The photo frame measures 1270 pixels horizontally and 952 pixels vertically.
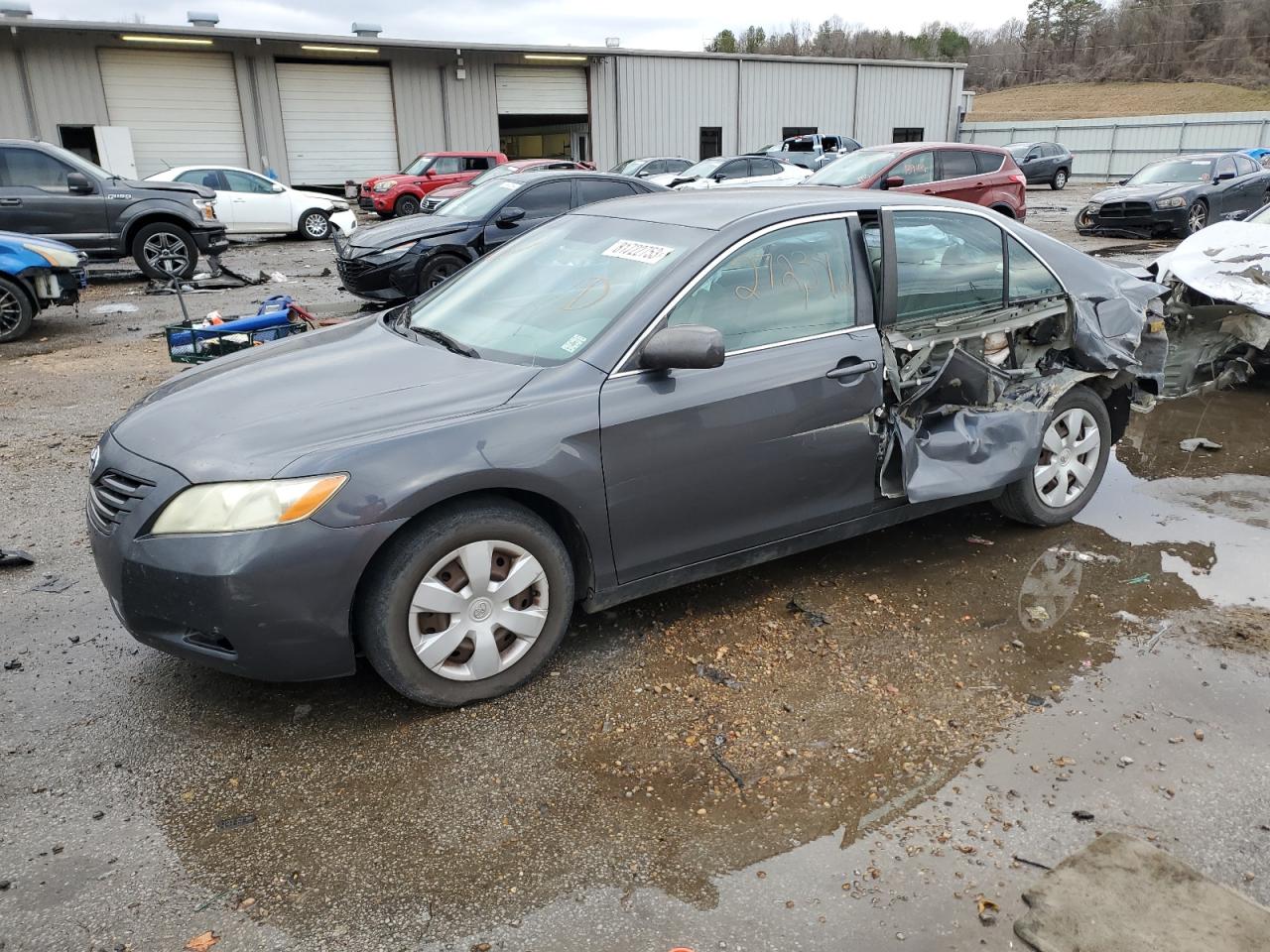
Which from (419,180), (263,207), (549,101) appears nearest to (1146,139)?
(549,101)

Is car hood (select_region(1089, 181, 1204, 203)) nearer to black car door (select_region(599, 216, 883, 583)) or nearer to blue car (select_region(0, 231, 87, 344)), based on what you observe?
black car door (select_region(599, 216, 883, 583))

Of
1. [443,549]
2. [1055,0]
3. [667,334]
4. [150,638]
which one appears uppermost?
[1055,0]

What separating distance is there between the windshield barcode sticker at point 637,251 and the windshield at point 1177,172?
1701 cm

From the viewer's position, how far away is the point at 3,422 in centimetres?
678

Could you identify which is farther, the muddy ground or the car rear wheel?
the car rear wheel

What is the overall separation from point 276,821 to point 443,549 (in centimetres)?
94

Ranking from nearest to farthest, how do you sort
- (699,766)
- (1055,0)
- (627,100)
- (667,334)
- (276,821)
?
(276,821) → (699,766) → (667,334) → (627,100) → (1055,0)

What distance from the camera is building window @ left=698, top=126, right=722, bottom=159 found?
108 feet

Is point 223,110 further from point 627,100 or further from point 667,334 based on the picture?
point 667,334

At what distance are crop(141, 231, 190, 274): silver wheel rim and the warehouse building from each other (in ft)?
47.6

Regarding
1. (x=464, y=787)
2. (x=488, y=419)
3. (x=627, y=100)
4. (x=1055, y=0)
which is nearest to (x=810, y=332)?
(x=488, y=419)

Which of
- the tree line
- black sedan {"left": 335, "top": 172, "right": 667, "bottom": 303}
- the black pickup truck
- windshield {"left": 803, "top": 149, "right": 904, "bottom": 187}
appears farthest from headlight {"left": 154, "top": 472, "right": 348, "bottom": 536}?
the tree line

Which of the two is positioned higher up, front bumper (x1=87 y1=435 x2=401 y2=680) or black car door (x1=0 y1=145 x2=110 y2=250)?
black car door (x1=0 y1=145 x2=110 y2=250)

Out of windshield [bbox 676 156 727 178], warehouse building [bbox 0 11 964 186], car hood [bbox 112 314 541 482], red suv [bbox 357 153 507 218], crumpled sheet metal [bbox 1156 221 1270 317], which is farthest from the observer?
warehouse building [bbox 0 11 964 186]
